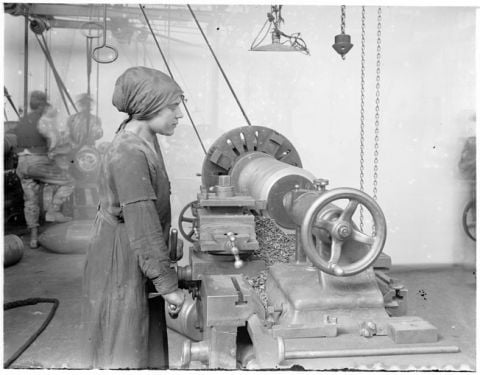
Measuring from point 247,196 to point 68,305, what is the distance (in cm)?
Result: 224

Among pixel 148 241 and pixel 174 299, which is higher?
pixel 148 241

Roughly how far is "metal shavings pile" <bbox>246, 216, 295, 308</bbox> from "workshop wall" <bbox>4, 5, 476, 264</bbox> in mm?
3159

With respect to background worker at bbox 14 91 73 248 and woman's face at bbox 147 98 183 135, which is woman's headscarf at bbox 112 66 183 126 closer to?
woman's face at bbox 147 98 183 135

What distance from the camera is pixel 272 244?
2.49m

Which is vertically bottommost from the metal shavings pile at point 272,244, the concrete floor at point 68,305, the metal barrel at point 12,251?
the concrete floor at point 68,305

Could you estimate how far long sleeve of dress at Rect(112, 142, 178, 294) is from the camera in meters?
1.67

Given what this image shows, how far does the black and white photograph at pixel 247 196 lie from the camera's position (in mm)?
1515

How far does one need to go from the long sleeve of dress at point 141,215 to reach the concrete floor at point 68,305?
36.1 inches

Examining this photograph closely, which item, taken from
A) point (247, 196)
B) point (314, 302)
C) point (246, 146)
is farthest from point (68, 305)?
point (314, 302)

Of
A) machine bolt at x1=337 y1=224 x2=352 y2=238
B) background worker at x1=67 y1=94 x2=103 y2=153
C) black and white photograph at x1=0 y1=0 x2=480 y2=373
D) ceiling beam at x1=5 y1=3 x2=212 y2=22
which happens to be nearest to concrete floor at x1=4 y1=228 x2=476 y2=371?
black and white photograph at x1=0 y1=0 x2=480 y2=373

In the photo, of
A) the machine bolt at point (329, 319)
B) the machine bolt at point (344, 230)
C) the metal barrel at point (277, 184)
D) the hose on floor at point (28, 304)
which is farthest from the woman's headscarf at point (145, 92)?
the hose on floor at point (28, 304)

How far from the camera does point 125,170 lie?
1.68 meters

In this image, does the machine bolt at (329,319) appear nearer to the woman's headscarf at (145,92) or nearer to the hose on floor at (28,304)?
the woman's headscarf at (145,92)

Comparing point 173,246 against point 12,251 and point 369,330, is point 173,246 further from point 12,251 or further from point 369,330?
point 12,251
